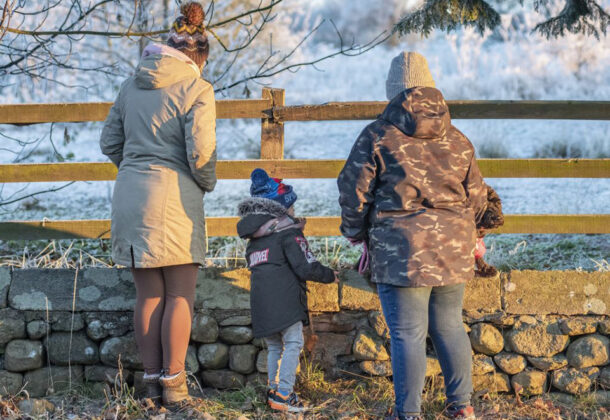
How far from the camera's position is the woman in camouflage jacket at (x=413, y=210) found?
307cm

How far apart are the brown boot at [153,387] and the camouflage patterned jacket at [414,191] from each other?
1335 mm

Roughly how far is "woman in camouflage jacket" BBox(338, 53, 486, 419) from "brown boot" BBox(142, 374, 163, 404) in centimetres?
129

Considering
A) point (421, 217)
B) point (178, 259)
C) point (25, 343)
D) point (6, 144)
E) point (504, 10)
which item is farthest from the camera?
point (504, 10)

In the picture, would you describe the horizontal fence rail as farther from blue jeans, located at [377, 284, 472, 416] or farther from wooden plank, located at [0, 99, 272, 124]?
blue jeans, located at [377, 284, 472, 416]

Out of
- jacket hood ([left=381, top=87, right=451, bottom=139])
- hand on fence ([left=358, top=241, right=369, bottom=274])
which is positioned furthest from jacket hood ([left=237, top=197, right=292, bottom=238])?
jacket hood ([left=381, top=87, right=451, bottom=139])

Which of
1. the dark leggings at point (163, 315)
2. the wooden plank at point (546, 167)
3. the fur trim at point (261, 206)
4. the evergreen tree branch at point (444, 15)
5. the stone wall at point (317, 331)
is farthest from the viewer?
the evergreen tree branch at point (444, 15)

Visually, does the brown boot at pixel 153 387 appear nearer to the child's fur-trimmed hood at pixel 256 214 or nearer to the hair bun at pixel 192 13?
the child's fur-trimmed hood at pixel 256 214

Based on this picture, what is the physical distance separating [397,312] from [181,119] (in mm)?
1461

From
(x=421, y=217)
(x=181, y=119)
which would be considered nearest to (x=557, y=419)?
(x=421, y=217)

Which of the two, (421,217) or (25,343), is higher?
(421,217)

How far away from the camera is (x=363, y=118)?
4.42 metres

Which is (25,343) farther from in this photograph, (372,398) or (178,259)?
(372,398)

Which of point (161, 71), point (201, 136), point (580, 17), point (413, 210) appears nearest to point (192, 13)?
point (161, 71)

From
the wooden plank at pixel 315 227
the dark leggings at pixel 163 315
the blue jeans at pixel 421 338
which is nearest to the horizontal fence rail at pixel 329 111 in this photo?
the wooden plank at pixel 315 227
